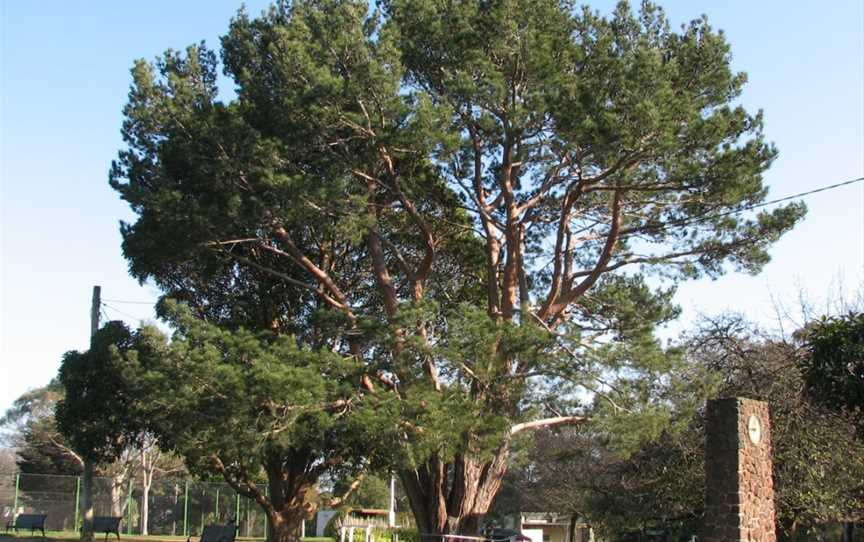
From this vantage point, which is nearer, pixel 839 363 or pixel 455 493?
pixel 839 363

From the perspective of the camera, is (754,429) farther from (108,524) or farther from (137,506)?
(137,506)

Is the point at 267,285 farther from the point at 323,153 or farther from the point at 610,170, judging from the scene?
the point at 610,170

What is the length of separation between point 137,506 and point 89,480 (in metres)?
16.4

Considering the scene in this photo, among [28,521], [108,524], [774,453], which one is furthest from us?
[28,521]

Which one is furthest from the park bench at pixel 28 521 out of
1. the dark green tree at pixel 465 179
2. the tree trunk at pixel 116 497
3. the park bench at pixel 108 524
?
the dark green tree at pixel 465 179

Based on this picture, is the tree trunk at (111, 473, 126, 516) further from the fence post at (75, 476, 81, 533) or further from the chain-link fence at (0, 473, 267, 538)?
the fence post at (75, 476, 81, 533)

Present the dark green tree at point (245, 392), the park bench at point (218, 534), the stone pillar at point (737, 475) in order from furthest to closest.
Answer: the park bench at point (218, 534) < the dark green tree at point (245, 392) < the stone pillar at point (737, 475)

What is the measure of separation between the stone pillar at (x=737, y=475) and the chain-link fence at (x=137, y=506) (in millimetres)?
22295

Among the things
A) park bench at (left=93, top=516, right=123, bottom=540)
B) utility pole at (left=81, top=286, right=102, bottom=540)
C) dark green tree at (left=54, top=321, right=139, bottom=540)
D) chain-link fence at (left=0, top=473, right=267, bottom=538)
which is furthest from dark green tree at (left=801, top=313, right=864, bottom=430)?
chain-link fence at (left=0, top=473, right=267, bottom=538)

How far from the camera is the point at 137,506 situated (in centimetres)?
3606

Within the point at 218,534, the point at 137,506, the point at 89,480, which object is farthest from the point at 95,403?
the point at 137,506

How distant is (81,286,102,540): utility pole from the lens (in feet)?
66.9

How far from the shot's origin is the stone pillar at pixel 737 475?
13.3m

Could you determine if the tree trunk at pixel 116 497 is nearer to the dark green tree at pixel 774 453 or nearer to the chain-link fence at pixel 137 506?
the chain-link fence at pixel 137 506
